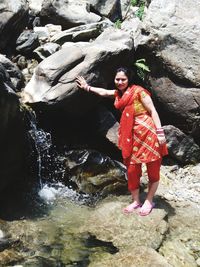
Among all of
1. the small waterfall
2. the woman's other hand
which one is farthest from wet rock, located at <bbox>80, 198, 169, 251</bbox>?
the small waterfall

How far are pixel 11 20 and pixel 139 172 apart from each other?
18.9 feet

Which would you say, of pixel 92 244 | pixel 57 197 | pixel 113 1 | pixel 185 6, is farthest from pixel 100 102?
pixel 113 1

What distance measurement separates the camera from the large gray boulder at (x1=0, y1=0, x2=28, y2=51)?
36.2 feet

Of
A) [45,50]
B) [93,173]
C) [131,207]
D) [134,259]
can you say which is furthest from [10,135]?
[45,50]

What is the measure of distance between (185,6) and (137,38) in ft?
4.41

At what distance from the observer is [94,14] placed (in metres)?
13.4

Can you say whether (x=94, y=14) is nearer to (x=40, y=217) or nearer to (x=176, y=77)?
(x=176, y=77)

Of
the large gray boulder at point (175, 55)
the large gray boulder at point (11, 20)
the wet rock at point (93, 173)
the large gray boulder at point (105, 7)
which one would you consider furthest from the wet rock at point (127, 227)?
the large gray boulder at point (105, 7)

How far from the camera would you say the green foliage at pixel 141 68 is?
1023cm

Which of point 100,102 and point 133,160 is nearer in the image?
point 133,160

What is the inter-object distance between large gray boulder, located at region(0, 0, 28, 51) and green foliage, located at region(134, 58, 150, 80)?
3417 mm

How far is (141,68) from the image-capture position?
10352 mm

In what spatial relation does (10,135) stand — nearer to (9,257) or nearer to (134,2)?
(9,257)

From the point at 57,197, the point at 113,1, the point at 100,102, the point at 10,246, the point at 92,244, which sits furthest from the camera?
the point at 113,1
